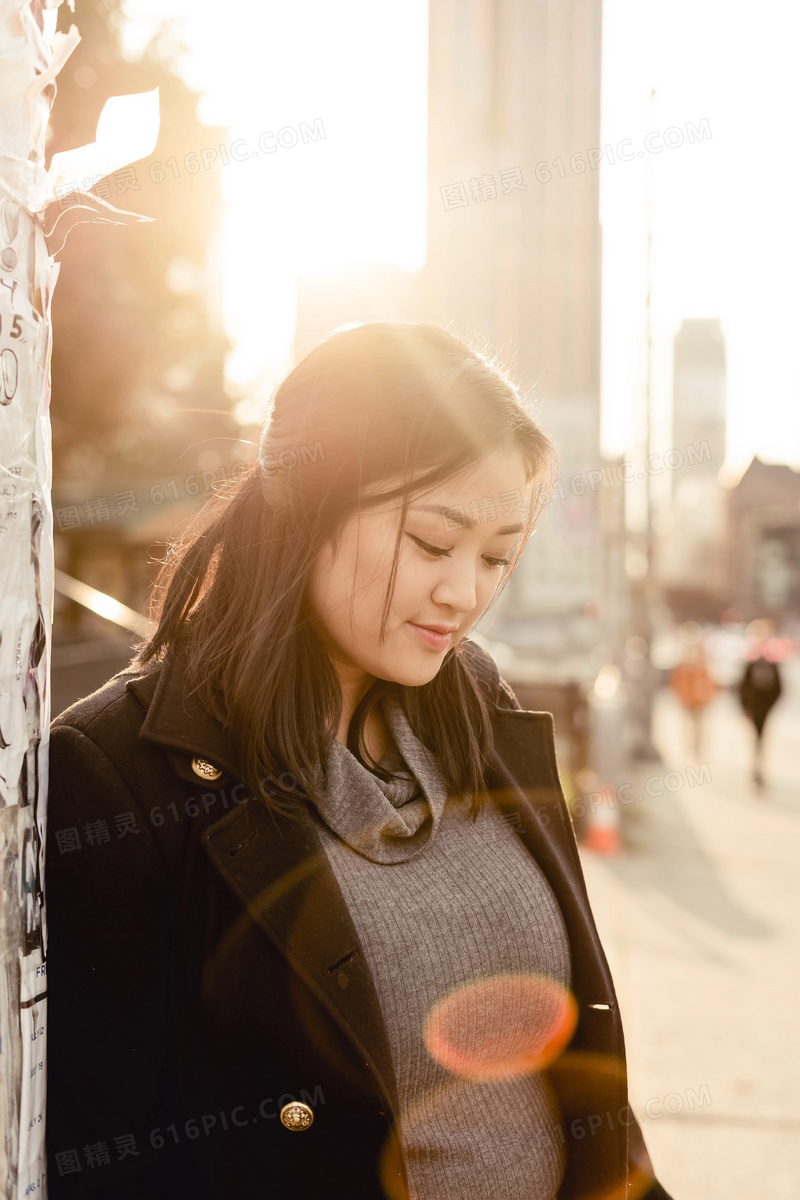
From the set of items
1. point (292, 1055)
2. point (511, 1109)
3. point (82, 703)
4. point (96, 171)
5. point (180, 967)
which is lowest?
point (511, 1109)

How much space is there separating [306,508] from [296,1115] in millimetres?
1010

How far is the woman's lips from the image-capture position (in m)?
1.75

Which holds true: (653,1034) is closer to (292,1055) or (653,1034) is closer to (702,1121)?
(702,1121)

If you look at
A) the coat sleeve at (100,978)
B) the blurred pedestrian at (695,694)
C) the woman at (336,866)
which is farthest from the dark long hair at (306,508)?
the blurred pedestrian at (695,694)

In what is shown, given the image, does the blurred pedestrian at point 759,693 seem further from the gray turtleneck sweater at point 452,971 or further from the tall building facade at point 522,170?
the gray turtleneck sweater at point 452,971

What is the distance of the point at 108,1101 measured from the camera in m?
1.42

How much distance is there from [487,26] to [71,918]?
24.9m

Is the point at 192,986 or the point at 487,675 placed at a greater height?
the point at 487,675

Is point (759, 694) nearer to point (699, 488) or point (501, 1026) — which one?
point (501, 1026)

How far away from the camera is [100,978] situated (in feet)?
4.69

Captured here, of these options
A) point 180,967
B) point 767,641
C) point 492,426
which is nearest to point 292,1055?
point 180,967

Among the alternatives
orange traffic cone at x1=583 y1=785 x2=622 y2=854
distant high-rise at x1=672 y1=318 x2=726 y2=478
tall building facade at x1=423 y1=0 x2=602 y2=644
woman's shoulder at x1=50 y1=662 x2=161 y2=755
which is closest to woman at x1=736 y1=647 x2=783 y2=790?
orange traffic cone at x1=583 y1=785 x2=622 y2=854

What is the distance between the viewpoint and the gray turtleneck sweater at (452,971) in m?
1.66

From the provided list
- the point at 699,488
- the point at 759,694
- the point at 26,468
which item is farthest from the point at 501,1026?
the point at 699,488
